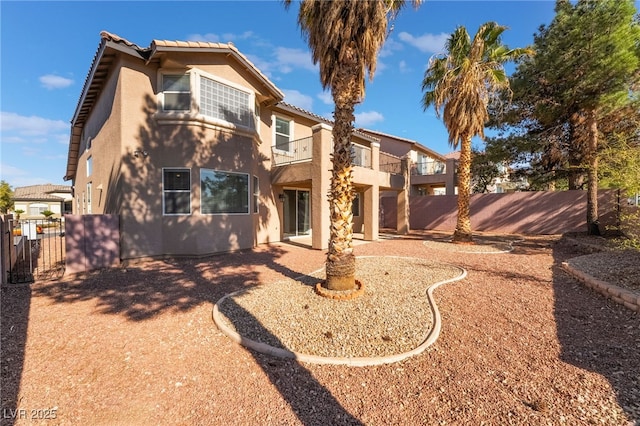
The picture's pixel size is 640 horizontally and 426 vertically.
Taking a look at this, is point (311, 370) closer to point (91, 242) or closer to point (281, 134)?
point (91, 242)

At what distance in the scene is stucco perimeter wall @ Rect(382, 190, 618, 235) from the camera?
1630cm

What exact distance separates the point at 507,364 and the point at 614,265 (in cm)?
705

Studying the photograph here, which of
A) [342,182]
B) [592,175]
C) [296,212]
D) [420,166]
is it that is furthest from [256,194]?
[420,166]

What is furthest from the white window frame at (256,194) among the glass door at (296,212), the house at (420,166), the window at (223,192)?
the house at (420,166)

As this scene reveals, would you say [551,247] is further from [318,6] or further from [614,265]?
[318,6]

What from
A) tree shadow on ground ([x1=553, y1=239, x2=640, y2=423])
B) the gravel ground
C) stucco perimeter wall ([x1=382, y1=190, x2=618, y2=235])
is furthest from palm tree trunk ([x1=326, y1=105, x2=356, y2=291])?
stucco perimeter wall ([x1=382, y1=190, x2=618, y2=235])

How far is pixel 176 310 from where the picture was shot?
5.71 m

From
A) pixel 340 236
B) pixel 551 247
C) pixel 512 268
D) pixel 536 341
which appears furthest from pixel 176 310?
pixel 551 247

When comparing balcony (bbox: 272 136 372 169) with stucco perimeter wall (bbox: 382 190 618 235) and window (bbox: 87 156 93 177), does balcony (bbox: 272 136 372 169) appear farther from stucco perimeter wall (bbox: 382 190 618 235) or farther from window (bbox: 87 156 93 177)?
stucco perimeter wall (bbox: 382 190 618 235)

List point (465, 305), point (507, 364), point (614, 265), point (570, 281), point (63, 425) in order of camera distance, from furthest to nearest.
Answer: point (614, 265), point (570, 281), point (465, 305), point (507, 364), point (63, 425)

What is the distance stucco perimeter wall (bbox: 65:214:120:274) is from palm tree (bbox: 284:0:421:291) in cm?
779

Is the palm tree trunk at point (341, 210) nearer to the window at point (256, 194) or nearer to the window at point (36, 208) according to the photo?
the window at point (256, 194)

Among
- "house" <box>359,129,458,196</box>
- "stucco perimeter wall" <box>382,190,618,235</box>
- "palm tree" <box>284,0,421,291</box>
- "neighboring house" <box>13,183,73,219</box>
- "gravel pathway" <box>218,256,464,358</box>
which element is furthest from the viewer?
"neighboring house" <box>13,183,73,219</box>

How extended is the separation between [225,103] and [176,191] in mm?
4072
